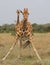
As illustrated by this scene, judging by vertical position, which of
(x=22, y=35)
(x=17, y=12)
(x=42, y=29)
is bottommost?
(x=42, y=29)

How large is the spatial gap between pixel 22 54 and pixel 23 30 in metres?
1.46

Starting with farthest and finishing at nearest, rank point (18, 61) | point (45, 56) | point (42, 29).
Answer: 1. point (42, 29)
2. point (45, 56)
3. point (18, 61)

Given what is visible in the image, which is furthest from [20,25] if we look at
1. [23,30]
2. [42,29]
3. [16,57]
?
[42,29]

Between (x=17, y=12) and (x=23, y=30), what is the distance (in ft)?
2.36

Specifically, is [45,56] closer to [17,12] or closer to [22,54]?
[22,54]

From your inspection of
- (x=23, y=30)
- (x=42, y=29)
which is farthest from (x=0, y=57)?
(x=42, y=29)

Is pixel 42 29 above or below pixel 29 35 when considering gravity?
below

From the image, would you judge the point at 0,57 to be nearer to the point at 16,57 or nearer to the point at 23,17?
the point at 16,57

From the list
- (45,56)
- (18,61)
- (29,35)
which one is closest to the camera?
(18,61)

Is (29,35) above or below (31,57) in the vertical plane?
above

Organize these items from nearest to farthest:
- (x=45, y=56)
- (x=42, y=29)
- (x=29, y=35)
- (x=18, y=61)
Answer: (x=18, y=61)
(x=29, y=35)
(x=45, y=56)
(x=42, y=29)

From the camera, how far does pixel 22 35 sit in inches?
510

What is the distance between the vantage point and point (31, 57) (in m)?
13.4

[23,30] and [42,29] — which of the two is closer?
[23,30]
